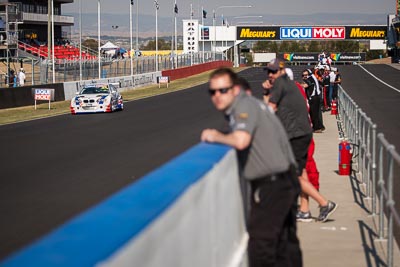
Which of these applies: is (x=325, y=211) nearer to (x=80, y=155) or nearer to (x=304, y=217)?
(x=304, y=217)

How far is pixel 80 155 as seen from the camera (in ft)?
59.6

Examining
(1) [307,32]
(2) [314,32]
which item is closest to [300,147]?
(1) [307,32]

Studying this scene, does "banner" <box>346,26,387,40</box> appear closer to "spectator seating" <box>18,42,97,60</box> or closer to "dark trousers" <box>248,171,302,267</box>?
"spectator seating" <box>18,42,97,60</box>

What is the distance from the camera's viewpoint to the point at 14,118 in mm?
31938

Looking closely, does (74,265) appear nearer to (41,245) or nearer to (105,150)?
(41,245)

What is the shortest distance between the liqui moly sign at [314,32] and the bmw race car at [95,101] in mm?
97793

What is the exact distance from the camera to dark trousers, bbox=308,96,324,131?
71.6ft

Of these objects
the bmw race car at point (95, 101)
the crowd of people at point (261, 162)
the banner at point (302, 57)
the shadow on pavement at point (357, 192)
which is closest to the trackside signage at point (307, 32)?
the banner at point (302, 57)

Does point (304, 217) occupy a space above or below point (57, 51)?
below

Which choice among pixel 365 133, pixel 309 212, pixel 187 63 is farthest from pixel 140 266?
pixel 187 63

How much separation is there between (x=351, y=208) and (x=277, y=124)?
220 inches

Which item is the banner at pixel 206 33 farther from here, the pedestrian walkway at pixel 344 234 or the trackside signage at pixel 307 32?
the pedestrian walkway at pixel 344 234

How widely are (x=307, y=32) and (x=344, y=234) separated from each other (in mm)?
124837


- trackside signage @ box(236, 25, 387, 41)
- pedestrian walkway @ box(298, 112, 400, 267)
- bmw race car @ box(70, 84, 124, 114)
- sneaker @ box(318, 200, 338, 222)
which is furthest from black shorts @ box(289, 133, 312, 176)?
trackside signage @ box(236, 25, 387, 41)
